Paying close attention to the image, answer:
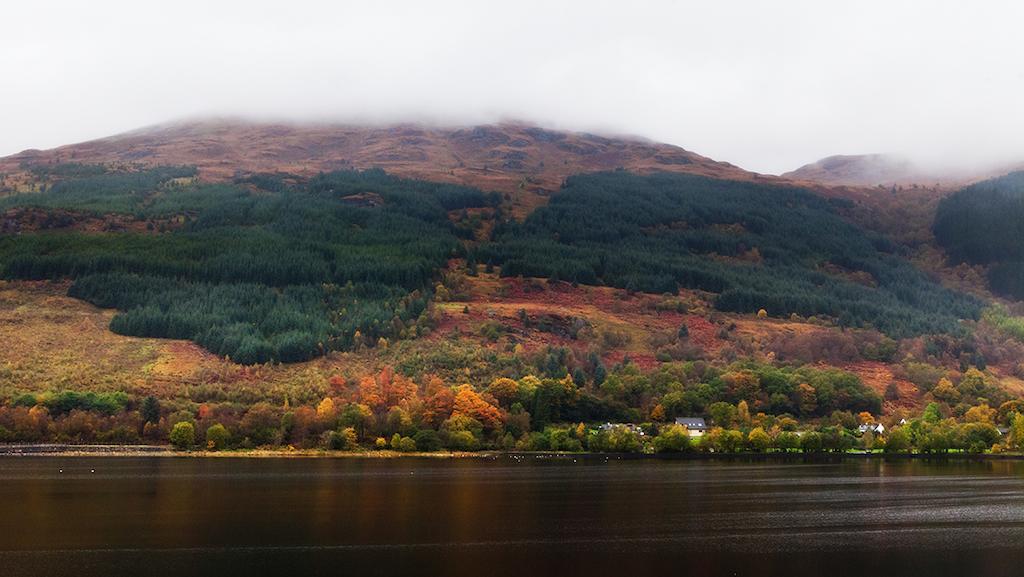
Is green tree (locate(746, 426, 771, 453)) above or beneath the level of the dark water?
beneath

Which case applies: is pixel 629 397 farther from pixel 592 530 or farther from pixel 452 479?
pixel 592 530

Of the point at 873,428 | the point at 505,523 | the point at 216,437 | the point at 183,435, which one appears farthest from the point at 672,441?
the point at 505,523

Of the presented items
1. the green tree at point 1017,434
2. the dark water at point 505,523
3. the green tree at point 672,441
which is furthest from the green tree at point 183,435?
the green tree at point 1017,434

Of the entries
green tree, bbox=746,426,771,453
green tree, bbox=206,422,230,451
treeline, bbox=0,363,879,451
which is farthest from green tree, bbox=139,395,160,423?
green tree, bbox=746,426,771,453

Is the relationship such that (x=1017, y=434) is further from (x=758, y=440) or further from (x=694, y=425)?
(x=694, y=425)

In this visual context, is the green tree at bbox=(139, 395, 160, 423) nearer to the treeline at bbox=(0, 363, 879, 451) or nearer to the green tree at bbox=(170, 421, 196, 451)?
the treeline at bbox=(0, 363, 879, 451)

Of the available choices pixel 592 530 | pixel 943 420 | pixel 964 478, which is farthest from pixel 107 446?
pixel 943 420
